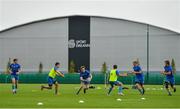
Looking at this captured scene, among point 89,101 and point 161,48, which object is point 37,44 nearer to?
point 161,48

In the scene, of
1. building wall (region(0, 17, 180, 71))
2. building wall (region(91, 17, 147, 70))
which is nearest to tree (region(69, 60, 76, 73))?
building wall (region(0, 17, 180, 71))

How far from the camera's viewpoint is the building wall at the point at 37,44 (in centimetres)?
7094

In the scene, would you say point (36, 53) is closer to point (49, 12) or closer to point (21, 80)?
point (49, 12)

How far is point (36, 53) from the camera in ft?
236

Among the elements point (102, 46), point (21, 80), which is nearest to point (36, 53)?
point (102, 46)

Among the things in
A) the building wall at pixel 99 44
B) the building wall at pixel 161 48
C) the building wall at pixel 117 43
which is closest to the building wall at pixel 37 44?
the building wall at pixel 99 44

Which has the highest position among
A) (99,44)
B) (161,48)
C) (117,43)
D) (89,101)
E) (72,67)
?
(117,43)

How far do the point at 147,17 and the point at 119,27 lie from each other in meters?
4.11

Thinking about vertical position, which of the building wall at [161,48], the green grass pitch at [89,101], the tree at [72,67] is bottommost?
the green grass pitch at [89,101]

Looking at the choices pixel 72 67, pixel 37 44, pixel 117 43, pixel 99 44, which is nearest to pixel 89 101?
pixel 72 67

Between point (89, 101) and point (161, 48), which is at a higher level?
point (161, 48)

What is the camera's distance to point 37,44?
71.4 m

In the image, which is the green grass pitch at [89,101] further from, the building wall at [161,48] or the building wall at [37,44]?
the building wall at [37,44]

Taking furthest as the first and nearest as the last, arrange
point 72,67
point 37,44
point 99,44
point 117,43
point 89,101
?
point 37,44 < point 99,44 < point 117,43 < point 72,67 < point 89,101
